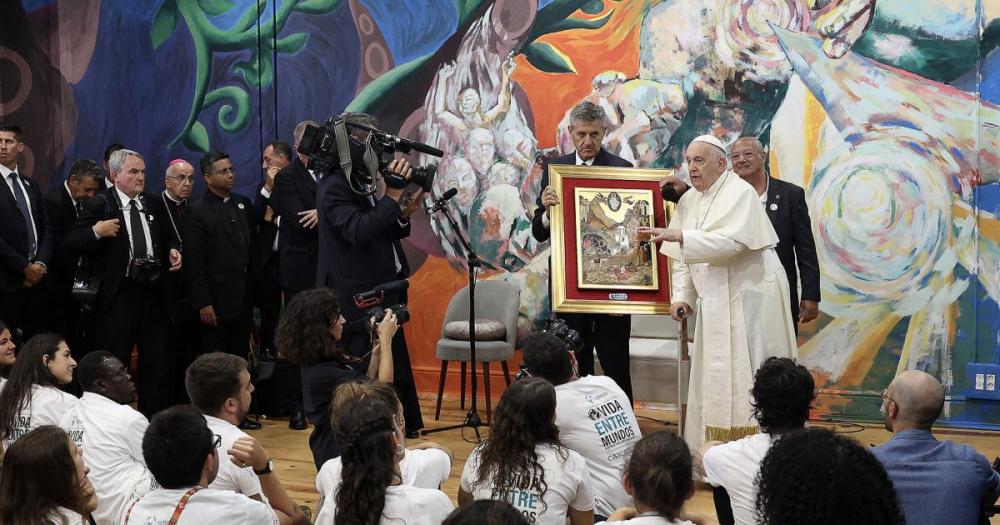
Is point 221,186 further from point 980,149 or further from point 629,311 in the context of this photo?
point 980,149

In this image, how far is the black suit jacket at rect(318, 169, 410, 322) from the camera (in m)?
5.03

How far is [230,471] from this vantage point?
11.0ft

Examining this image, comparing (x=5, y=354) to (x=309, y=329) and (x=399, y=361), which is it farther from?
(x=399, y=361)

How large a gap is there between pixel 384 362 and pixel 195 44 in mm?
4598

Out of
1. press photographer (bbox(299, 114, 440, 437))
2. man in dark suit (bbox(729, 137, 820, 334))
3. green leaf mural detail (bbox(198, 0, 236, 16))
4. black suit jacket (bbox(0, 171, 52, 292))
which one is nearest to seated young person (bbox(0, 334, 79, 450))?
press photographer (bbox(299, 114, 440, 437))

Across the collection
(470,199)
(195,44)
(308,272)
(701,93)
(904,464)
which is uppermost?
(195,44)

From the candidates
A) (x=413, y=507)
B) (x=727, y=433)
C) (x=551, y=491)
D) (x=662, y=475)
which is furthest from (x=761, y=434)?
(x=727, y=433)

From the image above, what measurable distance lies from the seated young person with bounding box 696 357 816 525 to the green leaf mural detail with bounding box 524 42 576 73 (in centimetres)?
400

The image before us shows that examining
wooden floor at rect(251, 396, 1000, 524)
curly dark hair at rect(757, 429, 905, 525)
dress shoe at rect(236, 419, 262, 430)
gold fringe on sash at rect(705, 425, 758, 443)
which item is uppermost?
curly dark hair at rect(757, 429, 905, 525)

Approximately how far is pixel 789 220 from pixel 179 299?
3.58 meters

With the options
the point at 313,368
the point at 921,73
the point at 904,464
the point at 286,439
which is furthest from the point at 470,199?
the point at 904,464

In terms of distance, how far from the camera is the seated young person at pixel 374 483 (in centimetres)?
271

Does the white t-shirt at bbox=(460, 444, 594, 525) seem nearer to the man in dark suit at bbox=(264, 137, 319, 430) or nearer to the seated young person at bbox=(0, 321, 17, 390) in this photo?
the seated young person at bbox=(0, 321, 17, 390)

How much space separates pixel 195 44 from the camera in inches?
314
